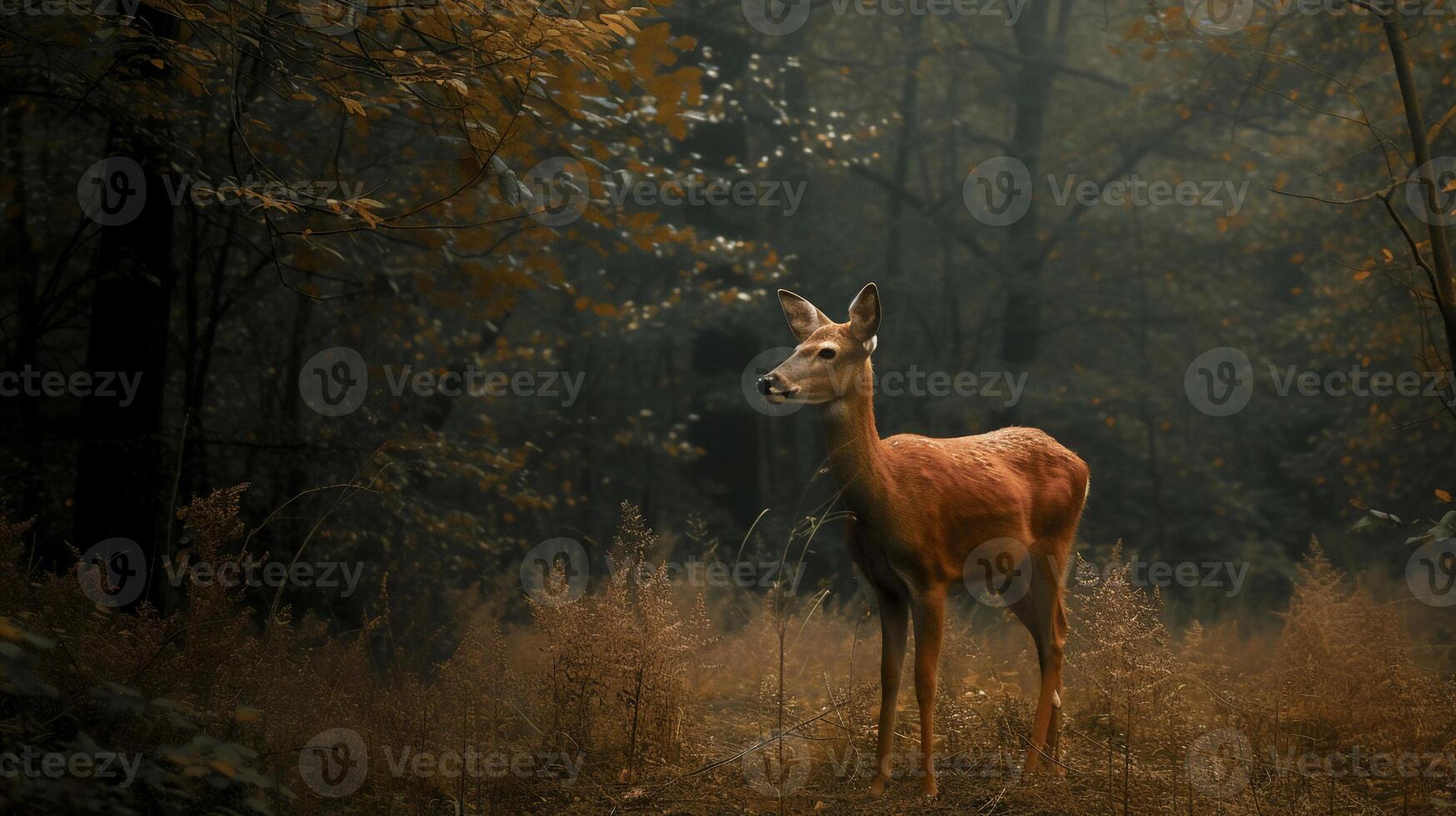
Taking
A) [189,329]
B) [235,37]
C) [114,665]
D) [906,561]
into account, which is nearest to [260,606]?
[189,329]

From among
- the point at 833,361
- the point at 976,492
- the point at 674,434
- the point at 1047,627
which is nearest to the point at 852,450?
the point at 833,361

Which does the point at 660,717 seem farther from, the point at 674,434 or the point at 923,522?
the point at 674,434

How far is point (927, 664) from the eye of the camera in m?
5.30

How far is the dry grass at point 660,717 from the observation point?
453cm

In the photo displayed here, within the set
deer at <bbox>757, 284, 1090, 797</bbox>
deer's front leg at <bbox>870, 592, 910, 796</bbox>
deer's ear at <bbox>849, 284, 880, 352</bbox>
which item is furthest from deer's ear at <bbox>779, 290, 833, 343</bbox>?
deer's front leg at <bbox>870, 592, 910, 796</bbox>

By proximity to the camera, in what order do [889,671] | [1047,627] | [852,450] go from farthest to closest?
[1047,627] < [889,671] < [852,450]

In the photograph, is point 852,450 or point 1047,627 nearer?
point 852,450

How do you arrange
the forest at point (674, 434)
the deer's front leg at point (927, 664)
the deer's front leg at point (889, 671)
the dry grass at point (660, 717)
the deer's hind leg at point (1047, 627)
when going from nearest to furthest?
the dry grass at point (660, 717), the forest at point (674, 434), the deer's front leg at point (927, 664), the deer's front leg at point (889, 671), the deer's hind leg at point (1047, 627)

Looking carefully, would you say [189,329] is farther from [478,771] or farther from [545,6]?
[478,771]

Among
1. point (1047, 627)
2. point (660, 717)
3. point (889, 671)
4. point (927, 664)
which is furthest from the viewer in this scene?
point (1047, 627)

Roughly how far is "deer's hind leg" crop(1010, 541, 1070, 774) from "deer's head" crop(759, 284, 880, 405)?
1574 millimetres

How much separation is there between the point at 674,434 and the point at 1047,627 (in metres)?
6.76

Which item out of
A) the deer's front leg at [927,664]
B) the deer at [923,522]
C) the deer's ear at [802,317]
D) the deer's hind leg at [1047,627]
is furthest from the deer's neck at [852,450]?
the deer's hind leg at [1047,627]

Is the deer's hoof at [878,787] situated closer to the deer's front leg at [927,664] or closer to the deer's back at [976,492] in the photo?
the deer's front leg at [927,664]
